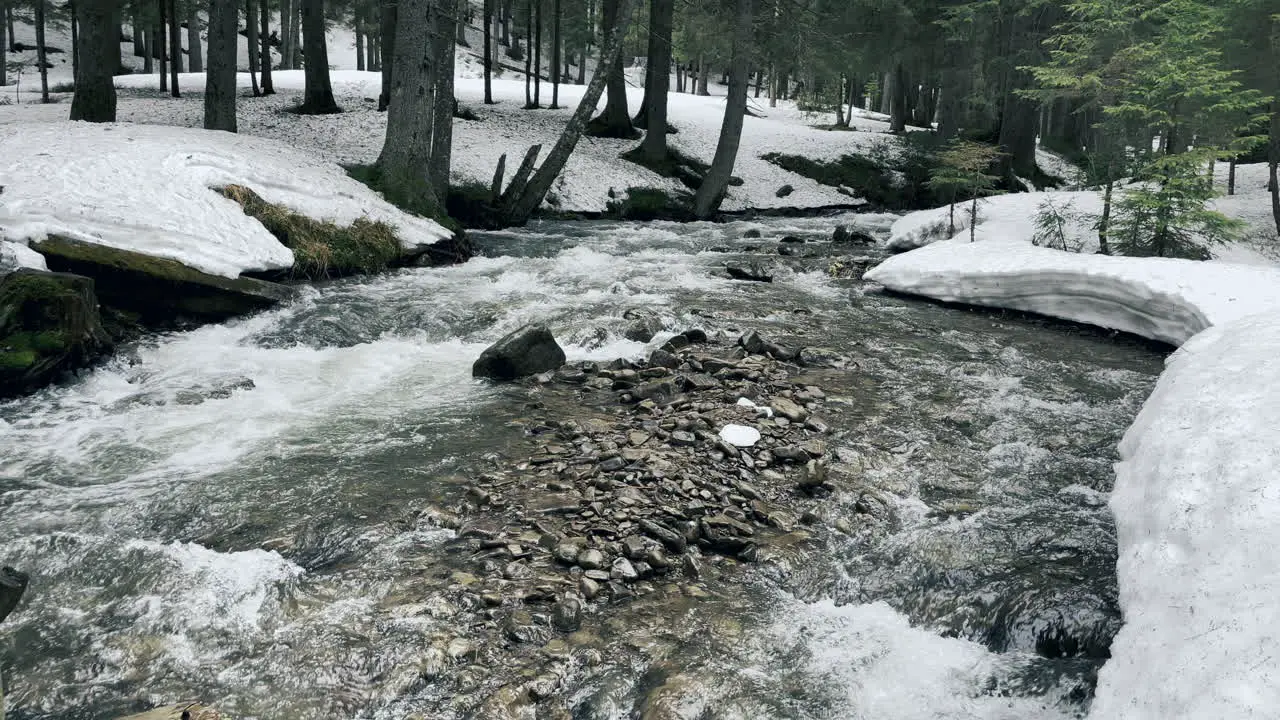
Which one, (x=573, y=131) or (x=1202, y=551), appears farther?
(x=573, y=131)

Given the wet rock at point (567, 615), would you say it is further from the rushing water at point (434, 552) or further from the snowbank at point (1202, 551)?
the snowbank at point (1202, 551)

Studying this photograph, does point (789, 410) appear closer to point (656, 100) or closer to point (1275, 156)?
point (1275, 156)

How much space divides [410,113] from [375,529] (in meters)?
11.4

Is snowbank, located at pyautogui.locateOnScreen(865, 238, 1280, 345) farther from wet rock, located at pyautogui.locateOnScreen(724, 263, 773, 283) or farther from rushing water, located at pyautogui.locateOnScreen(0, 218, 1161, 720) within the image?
wet rock, located at pyautogui.locateOnScreen(724, 263, 773, 283)

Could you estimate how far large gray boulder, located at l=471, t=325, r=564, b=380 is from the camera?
784cm

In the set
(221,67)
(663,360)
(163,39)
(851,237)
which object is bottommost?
(663,360)

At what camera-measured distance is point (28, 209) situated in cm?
856

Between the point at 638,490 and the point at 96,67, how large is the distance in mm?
17817

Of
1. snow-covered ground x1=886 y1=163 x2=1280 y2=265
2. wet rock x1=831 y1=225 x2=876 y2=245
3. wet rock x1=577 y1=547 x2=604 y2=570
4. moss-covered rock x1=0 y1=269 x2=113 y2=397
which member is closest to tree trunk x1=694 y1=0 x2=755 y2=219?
wet rock x1=831 y1=225 x2=876 y2=245

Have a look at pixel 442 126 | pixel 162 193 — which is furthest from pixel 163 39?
pixel 162 193

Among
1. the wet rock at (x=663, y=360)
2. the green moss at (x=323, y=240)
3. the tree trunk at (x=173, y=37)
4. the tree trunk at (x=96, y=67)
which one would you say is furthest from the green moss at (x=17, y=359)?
the tree trunk at (x=173, y=37)

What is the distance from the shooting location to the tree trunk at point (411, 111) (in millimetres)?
14117

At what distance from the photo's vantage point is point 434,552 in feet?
15.1

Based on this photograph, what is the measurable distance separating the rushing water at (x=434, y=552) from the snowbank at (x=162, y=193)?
1.53 m
